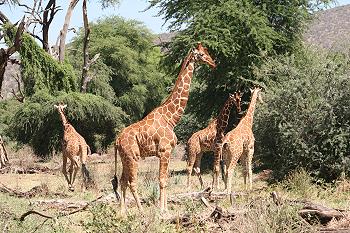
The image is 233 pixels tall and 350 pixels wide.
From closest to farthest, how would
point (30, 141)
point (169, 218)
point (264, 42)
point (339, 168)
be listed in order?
point (169, 218) < point (339, 168) < point (264, 42) < point (30, 141)

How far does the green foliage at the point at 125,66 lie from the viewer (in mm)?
38375

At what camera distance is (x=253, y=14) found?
22672 mm

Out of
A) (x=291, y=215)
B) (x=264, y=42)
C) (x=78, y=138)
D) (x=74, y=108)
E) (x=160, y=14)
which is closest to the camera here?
(x=291, y=215)

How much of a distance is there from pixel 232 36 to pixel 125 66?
63.3ft

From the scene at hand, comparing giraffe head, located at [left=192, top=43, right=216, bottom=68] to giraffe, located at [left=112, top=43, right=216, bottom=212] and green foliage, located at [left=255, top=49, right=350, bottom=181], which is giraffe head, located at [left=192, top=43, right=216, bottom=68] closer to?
giraffe, located at [left=112, top=43, right=216, bottom=212]

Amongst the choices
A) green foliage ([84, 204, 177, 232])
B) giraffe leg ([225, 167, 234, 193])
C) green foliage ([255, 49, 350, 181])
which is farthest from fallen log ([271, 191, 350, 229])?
green foliage ([255, 49, 350, 181])

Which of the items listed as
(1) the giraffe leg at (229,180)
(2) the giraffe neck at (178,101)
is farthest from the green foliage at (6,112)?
(2) the giraffe neck at (178,101)

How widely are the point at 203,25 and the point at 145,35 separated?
78.5 feet

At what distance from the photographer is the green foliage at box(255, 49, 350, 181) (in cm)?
1445

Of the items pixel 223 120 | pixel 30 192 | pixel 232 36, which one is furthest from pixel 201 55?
pixel 232 36

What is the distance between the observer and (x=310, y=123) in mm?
15039

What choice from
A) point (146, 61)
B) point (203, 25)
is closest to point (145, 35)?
point (146, 61)

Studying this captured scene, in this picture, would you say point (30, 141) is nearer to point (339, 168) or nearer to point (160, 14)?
point (160, 14)

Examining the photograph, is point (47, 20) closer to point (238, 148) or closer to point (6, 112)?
point (6, 112)
